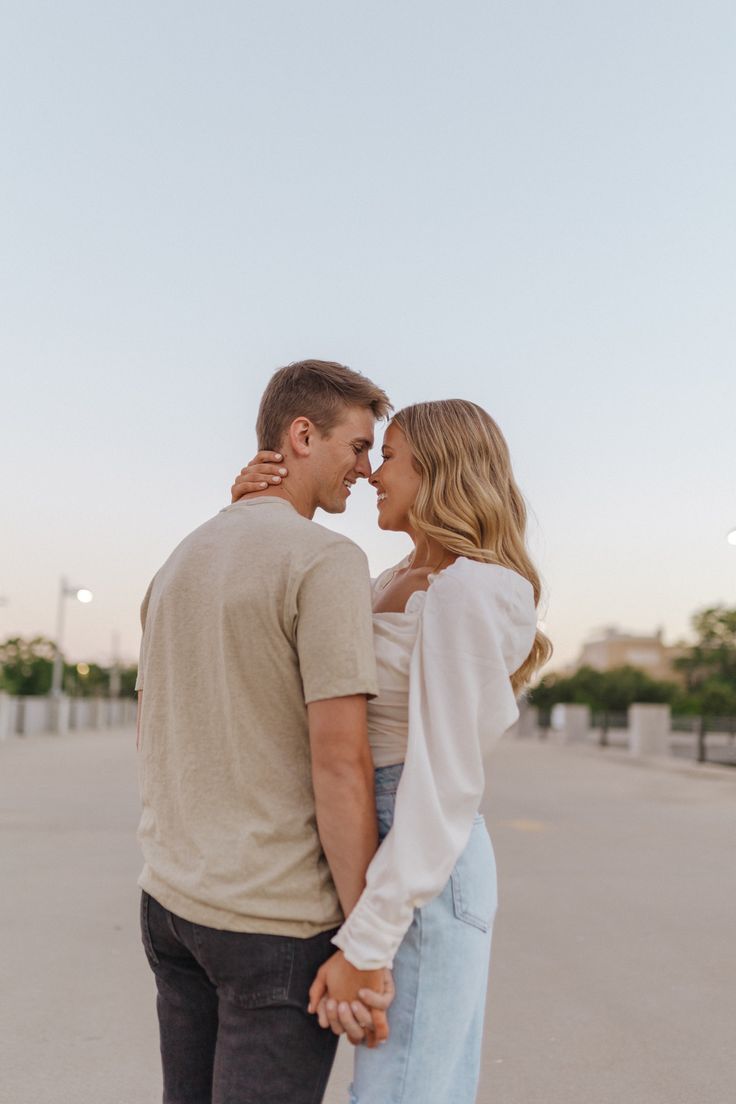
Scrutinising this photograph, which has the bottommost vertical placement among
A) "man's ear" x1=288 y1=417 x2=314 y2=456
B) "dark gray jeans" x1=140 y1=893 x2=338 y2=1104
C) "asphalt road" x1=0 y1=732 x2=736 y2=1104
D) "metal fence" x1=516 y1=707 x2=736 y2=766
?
"metal fence" x1=516 y1=707 x2=736 y2=766

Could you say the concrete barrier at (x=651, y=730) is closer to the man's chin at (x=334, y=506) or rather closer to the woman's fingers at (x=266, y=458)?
the man's chin at (x=334, y=506)

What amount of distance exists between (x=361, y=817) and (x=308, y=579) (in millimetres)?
419

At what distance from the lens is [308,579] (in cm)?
189

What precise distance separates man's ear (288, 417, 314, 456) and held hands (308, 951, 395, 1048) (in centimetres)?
97

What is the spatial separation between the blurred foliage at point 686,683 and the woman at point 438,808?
29437 millimetres

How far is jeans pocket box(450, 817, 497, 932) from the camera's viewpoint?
75.0 inches

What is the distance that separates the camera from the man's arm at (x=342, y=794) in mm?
1833

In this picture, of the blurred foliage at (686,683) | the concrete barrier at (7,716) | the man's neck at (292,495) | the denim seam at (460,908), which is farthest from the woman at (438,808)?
the concrete barrier at (7,716)

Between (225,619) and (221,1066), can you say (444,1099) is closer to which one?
(221,1066)

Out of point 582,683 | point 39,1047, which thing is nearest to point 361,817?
point 39,1047

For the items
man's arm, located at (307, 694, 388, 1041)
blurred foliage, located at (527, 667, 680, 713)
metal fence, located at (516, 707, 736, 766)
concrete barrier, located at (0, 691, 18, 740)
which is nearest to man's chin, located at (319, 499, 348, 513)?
man's arm, located at (307, 694, 388, 1041)

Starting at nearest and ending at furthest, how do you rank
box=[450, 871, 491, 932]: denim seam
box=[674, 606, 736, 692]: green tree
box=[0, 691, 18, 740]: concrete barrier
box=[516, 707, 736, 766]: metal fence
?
box=[450, 871, 491, 932]: denim seam < box=[516, 707, 736, 766]: metal fence < box=[0, 691, 18, 740]: concrete barrier < box=[674, 606, 736, 692]: green tree

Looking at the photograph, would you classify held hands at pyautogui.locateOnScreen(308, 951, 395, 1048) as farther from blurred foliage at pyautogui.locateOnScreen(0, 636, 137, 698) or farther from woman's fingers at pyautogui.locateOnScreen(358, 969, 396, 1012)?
blurred foliage at pyautogui.locateOnScreen(0, 636, 137, 698)

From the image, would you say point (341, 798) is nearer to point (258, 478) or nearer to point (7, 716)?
point (258, 478)
